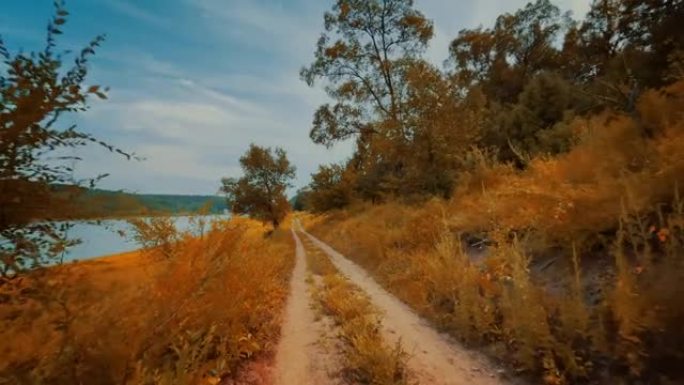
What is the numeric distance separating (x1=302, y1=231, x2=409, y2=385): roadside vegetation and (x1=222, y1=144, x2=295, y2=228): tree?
2527 centimetres

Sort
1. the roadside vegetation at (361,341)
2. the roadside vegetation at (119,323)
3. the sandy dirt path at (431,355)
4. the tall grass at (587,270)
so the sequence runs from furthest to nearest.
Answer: the sandy dirt path at (431,355) < the roadside vegetation at (361,341) < the tall grass at (587,270) < the roadside vegetation at (119,323)

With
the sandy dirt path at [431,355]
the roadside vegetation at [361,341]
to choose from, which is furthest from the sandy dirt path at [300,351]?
the sandy dirt path at [431,355]

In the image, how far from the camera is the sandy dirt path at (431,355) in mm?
3631

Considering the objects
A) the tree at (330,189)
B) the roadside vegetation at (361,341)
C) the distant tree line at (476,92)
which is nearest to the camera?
the roadside vegetation at (361,341)

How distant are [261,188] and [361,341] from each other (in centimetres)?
2956

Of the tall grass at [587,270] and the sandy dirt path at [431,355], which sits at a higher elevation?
the tall grass at [587,270]

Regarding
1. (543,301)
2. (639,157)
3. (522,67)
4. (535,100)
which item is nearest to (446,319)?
(543,301)

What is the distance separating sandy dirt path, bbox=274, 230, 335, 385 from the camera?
12.5ft

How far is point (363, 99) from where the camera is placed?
57.7 ft

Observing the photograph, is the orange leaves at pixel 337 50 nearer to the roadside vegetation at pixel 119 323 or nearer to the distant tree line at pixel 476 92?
the distant tree line at pixel 476 92

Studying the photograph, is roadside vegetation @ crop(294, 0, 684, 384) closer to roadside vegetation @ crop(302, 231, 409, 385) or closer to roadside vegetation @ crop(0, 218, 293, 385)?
roadside vegetation @ crop(302, 231, 409, 385)

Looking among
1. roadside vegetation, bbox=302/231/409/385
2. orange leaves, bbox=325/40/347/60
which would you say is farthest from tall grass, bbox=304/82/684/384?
orange leaves, bbox=325/40/347/60

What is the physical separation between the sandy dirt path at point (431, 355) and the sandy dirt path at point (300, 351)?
3.09ft

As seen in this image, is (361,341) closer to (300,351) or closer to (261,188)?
(300,351)
